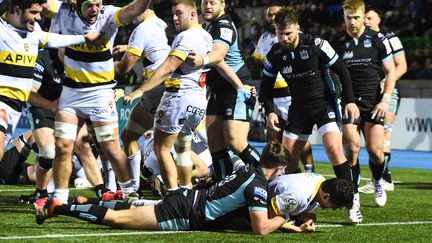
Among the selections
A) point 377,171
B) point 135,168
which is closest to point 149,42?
point 135,168

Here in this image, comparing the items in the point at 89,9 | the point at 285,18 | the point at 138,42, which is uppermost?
the point at 89,9

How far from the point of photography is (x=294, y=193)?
8.59 metres

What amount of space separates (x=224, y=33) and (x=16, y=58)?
8.40 ft

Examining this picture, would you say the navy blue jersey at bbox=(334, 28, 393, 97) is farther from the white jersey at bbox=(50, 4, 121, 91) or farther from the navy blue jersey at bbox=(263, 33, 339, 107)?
the white jersey at bbox=(50, 4, 121, 91)

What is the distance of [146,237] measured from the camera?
329 inches

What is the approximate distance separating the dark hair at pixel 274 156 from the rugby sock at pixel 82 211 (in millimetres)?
1469

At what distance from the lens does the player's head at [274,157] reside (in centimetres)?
878

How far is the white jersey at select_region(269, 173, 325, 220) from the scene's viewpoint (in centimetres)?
857

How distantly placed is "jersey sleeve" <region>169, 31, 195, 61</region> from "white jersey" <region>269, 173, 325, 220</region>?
176 cm

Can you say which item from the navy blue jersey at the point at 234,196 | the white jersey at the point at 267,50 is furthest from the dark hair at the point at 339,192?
the white jersey at the point at 267,50

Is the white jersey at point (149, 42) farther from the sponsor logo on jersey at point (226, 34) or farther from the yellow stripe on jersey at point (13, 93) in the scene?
the yellow stripe on jersey at point (13, 93)

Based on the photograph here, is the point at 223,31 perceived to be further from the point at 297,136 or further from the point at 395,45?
the point at 395,45

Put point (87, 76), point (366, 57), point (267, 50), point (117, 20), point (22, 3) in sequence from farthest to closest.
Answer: point (267, 50), point (366, 57), point (87, 76), point (117, 20), point (22, 3)

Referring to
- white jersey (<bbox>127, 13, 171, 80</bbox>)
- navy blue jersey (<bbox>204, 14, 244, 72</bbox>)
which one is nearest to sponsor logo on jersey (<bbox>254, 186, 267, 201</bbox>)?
navy blue jersey (<bbox>204, 14, 244, 72</bbox>)
